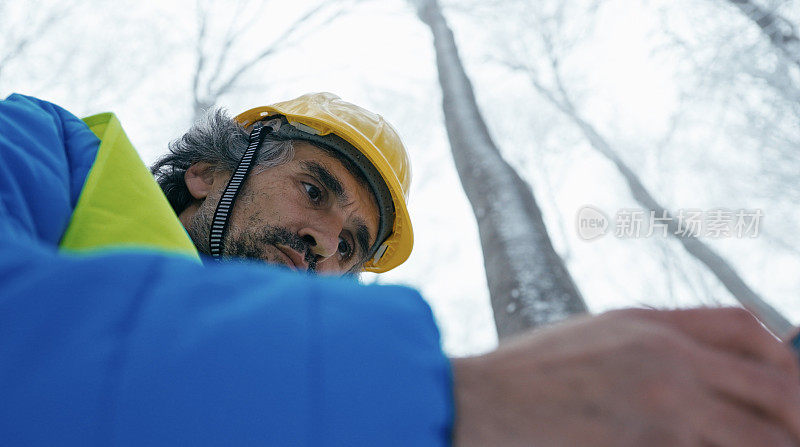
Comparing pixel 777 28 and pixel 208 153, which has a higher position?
pixel 777 28

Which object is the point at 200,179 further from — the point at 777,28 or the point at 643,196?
the point at 643,196

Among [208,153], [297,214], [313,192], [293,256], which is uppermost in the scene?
[208,153]

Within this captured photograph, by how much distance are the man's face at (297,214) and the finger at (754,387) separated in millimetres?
1782

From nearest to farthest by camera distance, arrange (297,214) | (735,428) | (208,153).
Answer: (735,428)
(297,214)
(208,153)

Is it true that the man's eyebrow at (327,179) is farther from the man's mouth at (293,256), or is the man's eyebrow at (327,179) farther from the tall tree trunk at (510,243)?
the tall tree trunk at (510,243)

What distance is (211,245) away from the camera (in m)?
2.01

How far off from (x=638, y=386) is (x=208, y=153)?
7.83 ft

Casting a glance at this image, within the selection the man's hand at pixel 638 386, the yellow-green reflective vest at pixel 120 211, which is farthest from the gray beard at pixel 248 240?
the man's hand at pixel 638 386

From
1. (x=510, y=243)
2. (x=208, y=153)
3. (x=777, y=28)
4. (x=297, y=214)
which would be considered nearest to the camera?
(x=510, y=243)

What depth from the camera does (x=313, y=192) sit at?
7.77 ft

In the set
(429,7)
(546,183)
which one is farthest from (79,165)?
(546,183)

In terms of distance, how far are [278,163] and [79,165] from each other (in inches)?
54.8

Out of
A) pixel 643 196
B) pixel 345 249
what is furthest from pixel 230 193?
pixel 643 196

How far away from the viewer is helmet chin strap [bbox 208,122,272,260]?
202 centimetres
